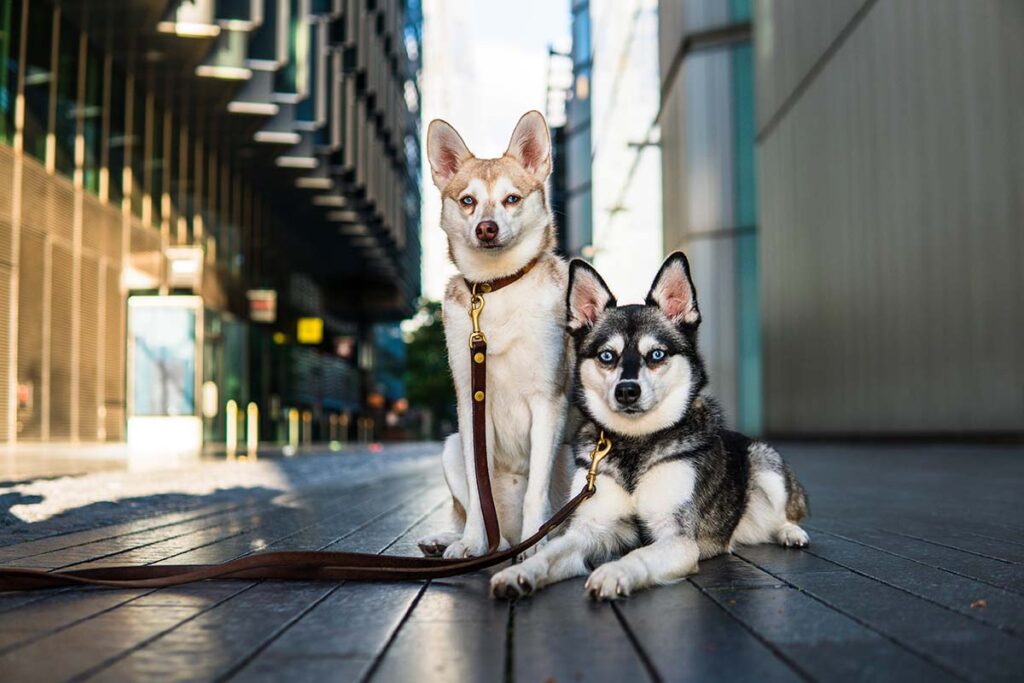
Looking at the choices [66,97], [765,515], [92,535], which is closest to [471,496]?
[765,515]

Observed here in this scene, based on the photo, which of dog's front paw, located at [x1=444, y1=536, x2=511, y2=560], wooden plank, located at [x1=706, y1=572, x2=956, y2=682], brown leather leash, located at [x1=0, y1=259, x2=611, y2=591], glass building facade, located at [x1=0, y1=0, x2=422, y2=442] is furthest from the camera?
glass building facade, located at [x1=0, y1=0, x2=422, y2=442]

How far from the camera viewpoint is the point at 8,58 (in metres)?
17.3

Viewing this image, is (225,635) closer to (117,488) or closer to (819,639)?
(819,639)

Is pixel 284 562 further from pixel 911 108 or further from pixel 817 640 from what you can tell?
pixel 911 108

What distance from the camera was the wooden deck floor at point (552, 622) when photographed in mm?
2455

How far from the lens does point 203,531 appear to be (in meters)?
5.67

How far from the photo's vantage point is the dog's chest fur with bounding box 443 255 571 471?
4.37 m

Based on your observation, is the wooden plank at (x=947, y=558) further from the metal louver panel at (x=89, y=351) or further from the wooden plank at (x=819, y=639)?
the metal louver panel at (x=89, y=351)

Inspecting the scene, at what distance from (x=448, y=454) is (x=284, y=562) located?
45.2 inches

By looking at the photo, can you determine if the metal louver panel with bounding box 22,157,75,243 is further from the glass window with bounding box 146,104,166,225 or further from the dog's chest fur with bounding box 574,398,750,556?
the dog's chest fur with bounding box 574,398,750,556

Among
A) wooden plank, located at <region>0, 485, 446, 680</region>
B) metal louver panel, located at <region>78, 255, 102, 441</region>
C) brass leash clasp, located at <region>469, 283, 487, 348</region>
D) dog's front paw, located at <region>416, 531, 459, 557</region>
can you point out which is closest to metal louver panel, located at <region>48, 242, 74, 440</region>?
metal louver panel, located at <region>78, 255, 102, 441</region>

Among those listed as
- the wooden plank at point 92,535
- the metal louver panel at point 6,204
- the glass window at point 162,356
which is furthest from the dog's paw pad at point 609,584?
the glass window at point 162,356

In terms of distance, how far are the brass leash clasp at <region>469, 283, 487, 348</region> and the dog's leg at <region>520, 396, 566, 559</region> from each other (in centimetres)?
35

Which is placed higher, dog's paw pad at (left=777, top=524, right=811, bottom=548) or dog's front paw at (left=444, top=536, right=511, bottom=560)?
dog's front paw at (left=444, top=536, right=511, bottom=560)
